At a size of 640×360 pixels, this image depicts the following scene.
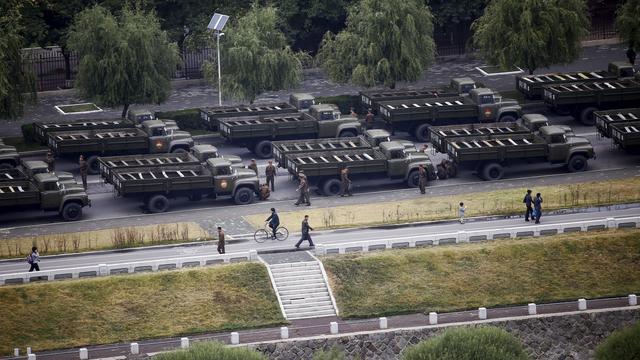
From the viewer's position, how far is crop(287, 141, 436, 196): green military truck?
8556 centimetres

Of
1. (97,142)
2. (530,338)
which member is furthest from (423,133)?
(530,338)

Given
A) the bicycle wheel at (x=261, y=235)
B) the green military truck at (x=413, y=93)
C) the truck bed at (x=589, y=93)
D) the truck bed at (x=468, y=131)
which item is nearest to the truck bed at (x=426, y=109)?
the green military truck at (x=413, y=93)

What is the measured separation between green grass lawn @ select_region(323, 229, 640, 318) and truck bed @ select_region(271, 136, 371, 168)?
531 inches

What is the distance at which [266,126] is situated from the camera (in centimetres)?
9231

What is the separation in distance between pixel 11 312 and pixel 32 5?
3544cm

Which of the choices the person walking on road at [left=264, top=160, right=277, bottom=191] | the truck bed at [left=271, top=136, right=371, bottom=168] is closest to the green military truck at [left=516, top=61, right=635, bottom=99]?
the truck bed at [left=271, top=136, right=371, bottom=168]

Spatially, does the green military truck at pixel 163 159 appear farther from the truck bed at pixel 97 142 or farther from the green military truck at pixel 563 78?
the green military truck at pixel 563 78

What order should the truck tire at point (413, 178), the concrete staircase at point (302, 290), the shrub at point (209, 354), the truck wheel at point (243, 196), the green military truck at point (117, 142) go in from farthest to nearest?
the green military truck at point (117, 142) < the truck tire at point (413, 178) < the truck wheel at point (243, 196) < the concrete staircase at point (302, 290) < the shrub at point (209, 354)

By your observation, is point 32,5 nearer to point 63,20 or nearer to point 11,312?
point 63,20

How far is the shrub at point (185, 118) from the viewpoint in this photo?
97312mm

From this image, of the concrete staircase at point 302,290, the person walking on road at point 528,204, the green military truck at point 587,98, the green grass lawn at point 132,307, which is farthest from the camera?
the green military truck at point 587,98

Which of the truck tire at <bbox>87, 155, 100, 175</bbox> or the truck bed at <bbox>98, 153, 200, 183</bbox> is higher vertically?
the truck bed at <bbox>98, 153, 200, 183</bbox>

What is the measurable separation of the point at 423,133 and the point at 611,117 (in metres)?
10.1

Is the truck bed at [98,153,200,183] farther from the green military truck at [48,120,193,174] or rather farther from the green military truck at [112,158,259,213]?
the green military truck at [48,120,193,174]
